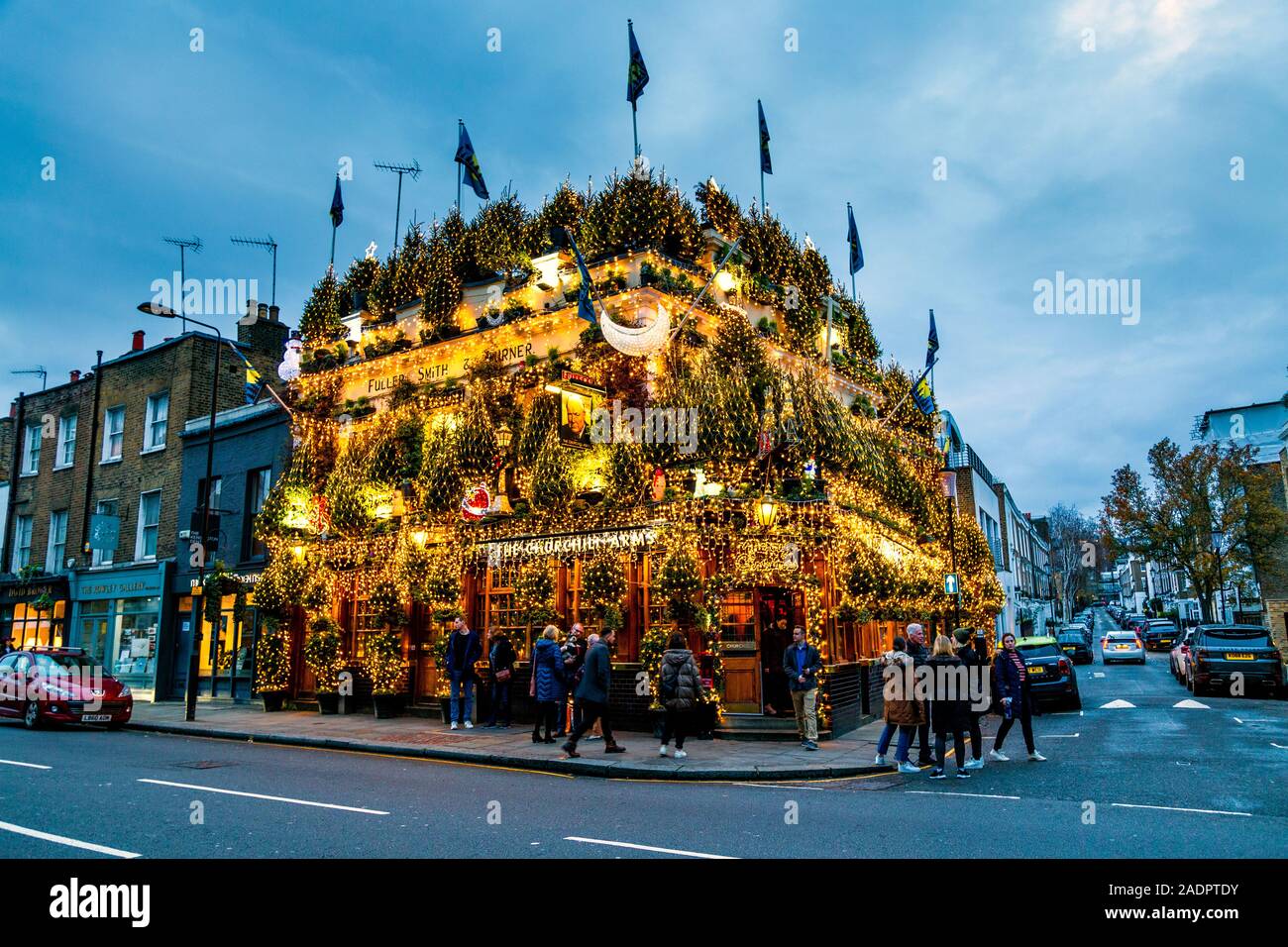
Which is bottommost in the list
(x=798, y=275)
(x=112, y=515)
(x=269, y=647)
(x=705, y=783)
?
(x=705, y=783)

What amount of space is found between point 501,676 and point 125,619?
17822 mm

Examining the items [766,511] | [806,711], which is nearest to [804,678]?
[806,711]

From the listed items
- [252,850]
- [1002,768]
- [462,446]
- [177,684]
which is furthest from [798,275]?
[177,684]

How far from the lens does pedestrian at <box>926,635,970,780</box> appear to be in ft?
35.9

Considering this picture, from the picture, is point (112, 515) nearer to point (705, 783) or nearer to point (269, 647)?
point (269, 647)

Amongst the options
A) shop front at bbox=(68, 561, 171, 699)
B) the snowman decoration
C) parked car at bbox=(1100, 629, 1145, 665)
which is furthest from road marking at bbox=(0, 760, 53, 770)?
parked car at bbox=(1100, 629, 1145, 665)

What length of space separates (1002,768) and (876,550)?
6.64 metres

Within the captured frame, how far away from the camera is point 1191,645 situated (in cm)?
2405

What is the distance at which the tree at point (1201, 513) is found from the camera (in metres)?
35.7

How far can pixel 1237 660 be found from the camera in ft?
70.4

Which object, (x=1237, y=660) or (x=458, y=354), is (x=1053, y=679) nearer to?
(x=1237, y=660)

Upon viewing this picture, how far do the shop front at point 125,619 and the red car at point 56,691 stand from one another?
7692 millimetres

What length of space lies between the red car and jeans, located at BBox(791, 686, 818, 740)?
1406 centimetres

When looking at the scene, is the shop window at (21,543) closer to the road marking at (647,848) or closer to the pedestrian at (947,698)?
the road marking at (647,848)
